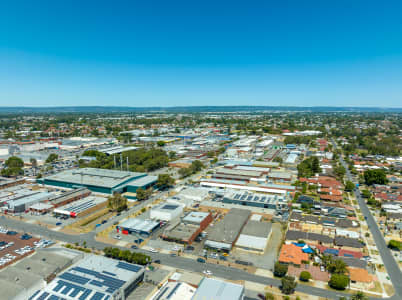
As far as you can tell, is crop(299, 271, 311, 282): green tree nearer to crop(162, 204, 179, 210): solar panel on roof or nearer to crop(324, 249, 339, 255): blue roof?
crop(324, 249, 339, 255): blue roof

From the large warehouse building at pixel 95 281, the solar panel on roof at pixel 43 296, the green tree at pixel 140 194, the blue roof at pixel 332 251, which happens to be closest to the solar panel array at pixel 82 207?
the green tree at pixel 140 194

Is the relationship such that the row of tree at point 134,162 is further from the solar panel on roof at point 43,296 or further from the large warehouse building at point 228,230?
the solar panel on roof at point 43,296

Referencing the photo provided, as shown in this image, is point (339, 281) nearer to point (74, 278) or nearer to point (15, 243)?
point (74, 278)

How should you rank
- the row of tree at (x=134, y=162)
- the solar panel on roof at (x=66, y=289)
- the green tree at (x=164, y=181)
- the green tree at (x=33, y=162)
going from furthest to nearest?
1. the green tree at (x=33, y=162)
2. the row of tree at (x=134, y=162)
3. the green tree at (x=164, y=181)
4. the solar panel on roof at (x=66, y=289)

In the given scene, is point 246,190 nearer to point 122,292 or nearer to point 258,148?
point 122,292

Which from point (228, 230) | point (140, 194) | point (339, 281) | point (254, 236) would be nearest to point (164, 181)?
point (140, 194)

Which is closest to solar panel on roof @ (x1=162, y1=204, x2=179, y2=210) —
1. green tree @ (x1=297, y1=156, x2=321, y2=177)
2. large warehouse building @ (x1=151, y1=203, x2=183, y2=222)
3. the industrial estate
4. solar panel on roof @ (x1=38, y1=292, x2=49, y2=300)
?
large warehouse building @ (x1=151, y1=203, x2=183, y2=222)
